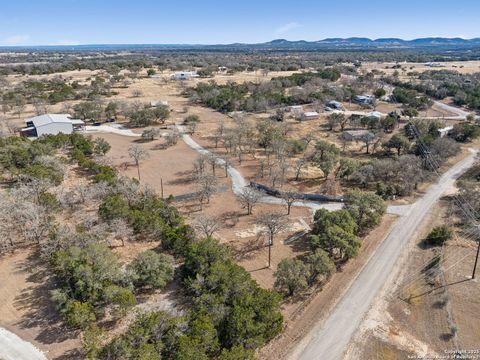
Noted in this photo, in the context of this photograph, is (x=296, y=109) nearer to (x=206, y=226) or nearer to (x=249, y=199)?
(x=249, y=199)

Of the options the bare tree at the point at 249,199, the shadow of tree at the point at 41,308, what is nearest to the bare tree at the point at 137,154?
the bare tree at the point at 249,199

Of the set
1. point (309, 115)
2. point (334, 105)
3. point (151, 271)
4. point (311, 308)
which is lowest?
point (311, 308)

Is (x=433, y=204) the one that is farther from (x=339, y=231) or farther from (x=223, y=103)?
(x=223, y=103)

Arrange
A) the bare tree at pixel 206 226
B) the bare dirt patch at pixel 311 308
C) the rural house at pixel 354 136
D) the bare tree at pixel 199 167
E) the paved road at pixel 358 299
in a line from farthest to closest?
1. the rural house at pixel 354 136
2. the bare tree at pixel 199 167
3. the bare tree at pixel 206 226
4. the bare dirt patch at pixel 311 308
5. the paved road at pixel 358 299

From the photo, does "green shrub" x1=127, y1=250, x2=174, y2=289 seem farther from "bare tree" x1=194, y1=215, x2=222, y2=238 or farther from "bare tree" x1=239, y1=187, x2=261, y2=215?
"bare tree" x1=239, y1=187, x2=261, y2=215

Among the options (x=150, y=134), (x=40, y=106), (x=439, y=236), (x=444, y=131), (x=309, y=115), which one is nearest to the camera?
(x=439, y=236)

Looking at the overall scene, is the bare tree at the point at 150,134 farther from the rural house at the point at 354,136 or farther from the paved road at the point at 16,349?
the paved road at the point at 16,349

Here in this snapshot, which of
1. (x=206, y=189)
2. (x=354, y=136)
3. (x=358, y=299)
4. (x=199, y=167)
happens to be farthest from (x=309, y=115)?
(x=358, y=299)
